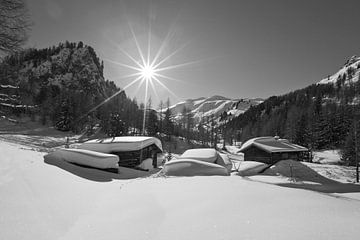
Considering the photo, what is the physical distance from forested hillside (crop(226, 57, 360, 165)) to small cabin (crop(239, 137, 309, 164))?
901cm

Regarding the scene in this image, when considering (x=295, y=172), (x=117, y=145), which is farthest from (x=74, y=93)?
(x=295, y=172)

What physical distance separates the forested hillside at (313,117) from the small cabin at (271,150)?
901 cm

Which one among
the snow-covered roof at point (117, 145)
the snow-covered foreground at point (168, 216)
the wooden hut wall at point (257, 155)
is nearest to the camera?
the snow-covered foreground at point (168, 216)

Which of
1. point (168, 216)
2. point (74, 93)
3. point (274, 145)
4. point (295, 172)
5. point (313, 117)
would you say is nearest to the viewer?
point (168, 216)

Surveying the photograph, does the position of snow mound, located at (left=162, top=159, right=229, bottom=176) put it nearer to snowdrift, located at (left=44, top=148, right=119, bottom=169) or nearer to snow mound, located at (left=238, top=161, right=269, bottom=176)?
snowdrift, located at (left=44, top=148, right=119, bottom=169)

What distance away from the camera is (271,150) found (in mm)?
28219

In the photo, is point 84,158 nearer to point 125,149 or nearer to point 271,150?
point 125,149

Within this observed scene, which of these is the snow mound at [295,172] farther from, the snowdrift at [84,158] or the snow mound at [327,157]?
the snow mound at [327,157]

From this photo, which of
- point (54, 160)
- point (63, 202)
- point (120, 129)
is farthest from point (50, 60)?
point (63, 202)

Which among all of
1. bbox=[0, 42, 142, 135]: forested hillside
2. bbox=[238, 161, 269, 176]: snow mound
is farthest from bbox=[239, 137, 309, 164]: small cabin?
bbox=[0, 42, 142, 135]: forested hillside

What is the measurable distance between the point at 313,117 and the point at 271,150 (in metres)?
47.0

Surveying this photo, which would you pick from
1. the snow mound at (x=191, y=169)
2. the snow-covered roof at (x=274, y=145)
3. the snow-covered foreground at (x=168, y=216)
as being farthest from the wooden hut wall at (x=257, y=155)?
the snow-covered foreground at (x=168, y=216)

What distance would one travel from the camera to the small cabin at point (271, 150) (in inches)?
1131

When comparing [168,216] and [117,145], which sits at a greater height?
[117,145]
